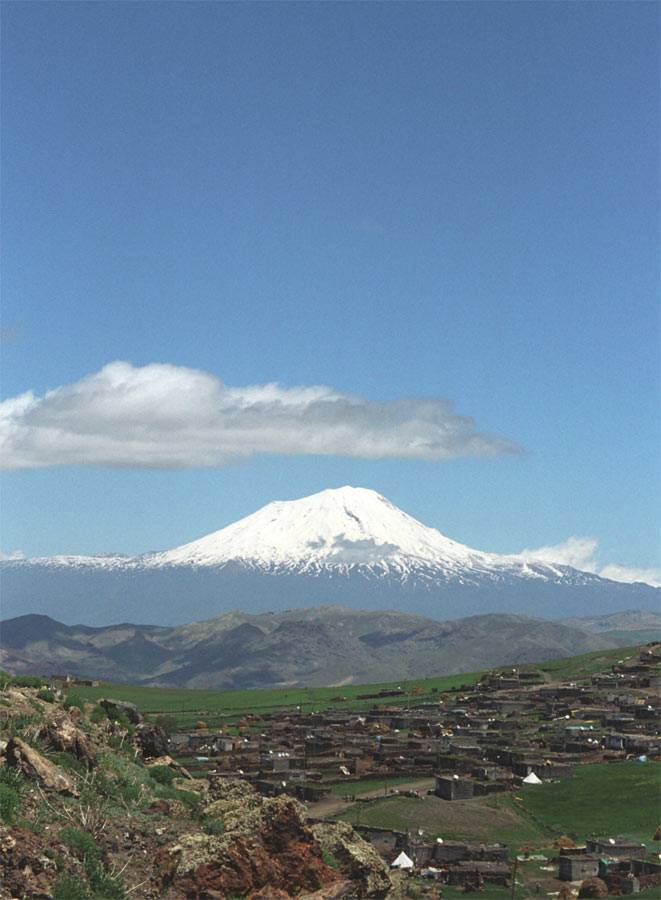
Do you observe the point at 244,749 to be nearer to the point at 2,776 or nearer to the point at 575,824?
the point at 575,824

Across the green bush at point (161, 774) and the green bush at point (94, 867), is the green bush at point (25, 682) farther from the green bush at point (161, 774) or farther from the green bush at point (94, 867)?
the green bush at point (94, 867)

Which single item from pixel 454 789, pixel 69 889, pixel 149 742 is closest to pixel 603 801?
pixel 454 789

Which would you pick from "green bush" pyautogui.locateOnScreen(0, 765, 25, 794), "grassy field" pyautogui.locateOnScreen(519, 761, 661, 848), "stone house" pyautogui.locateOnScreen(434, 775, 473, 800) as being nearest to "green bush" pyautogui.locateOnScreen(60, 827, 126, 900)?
"green bush" pyautogui.locateOnScreen(0, 765, 25, 794)

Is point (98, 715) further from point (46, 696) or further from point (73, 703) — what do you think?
point (46, 696)

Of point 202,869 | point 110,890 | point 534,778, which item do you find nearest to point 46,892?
point 110,890

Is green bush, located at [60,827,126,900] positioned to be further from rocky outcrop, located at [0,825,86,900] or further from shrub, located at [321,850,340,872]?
shrub, located at [321,850,340,872]

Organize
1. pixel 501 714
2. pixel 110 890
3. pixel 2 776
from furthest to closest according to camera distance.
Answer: pixel 501 714
pixel 2 776
pixel 110 890
